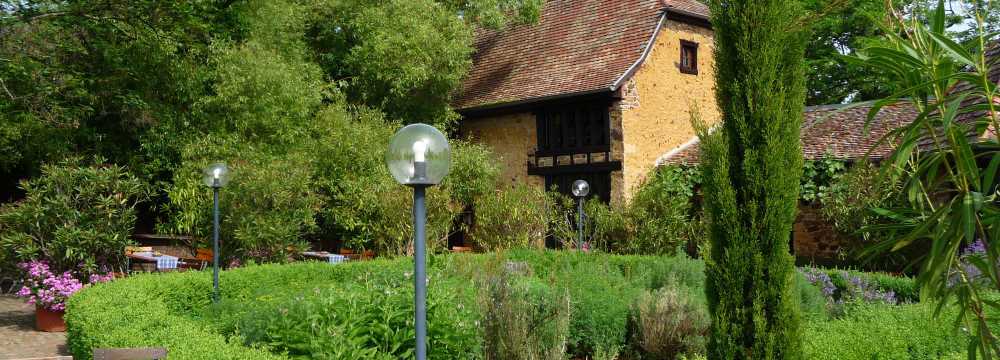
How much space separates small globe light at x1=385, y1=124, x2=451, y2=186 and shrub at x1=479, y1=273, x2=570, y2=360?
3.55m

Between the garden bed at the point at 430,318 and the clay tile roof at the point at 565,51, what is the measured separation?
7672 millimetres

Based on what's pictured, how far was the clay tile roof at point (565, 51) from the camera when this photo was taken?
17.5 meters

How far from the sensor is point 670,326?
26.7 ft

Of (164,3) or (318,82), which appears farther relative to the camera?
(318,82)

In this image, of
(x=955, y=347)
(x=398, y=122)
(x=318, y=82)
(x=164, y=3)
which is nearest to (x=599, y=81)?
(x=398, y=122)

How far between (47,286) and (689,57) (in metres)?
14.2

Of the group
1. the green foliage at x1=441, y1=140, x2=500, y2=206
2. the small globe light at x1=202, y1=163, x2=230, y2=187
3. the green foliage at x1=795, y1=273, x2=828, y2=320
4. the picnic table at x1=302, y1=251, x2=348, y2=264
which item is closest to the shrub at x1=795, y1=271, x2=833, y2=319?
the green foliage at x1=795, y1=273, x2=828, y2=320

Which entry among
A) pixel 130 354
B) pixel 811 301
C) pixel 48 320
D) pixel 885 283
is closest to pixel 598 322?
pixel 811 301

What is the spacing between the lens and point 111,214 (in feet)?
36.3

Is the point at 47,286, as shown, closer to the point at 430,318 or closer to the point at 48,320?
the point at 48,320

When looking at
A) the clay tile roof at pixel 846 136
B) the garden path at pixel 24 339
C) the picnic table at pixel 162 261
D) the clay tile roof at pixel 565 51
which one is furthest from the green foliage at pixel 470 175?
the garden path at pixel 24 339

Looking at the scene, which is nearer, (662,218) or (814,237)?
(814,237)

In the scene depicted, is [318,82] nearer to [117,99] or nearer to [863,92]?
[117,99]

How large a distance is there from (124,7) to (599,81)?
9.33m
